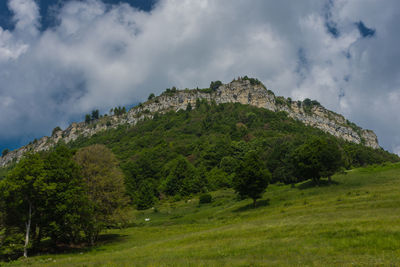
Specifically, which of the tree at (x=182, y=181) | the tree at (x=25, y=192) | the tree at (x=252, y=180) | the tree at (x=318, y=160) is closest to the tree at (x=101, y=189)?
the tree at (x=25, y=192)

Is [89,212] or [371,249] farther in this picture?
[89,212]

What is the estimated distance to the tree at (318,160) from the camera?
57.3m

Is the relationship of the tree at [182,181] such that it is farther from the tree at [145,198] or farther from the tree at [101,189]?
the tree at [101,189]

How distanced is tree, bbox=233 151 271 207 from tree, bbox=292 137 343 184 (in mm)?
12454

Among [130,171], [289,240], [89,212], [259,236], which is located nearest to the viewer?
[289,240]

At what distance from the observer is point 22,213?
2995 cm

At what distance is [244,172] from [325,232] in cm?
3441

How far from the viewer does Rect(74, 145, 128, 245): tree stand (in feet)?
124

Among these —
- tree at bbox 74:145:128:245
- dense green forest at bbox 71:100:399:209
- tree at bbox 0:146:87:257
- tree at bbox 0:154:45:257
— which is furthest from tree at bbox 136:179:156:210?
tree at bbox 0:154:45:257

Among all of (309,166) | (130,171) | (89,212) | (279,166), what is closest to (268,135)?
(279,166)

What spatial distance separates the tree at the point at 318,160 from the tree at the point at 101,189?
137 feet

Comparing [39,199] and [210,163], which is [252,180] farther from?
[210,163]

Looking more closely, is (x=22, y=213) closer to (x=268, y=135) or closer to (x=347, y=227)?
(x=347, y=227)

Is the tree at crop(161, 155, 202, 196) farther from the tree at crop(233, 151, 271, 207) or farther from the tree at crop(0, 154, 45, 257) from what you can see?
the tree at crop(0, 154, 45, 257)
